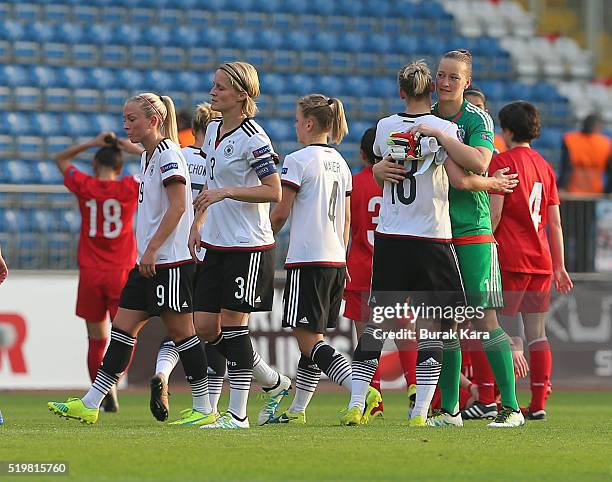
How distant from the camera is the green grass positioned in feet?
18.1

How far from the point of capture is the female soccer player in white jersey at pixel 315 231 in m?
8.16

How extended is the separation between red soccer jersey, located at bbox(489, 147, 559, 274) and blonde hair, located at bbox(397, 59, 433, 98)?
5.54ft

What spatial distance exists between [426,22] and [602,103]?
3152 mm

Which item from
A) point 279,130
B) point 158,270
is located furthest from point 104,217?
point 279,130

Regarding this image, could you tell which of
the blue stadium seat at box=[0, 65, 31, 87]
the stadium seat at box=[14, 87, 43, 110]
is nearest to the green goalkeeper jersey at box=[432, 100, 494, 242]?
the stadium seat at box=[14, 87, 43, 110]

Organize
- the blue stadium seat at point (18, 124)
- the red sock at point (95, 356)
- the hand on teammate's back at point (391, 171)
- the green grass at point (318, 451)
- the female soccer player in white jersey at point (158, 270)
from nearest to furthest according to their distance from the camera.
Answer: the green grass at point (318, 451)
the hand on teammate's back at point (391, 171)
the female soccer player in white jersey at point (158, 270)
the red sock at point (95, 356)
the blue stadium seat at point (18, 124)

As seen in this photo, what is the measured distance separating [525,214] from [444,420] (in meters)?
2.03

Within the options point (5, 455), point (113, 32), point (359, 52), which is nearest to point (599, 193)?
point (359, 52)

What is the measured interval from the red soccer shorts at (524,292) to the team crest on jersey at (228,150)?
8.29ft

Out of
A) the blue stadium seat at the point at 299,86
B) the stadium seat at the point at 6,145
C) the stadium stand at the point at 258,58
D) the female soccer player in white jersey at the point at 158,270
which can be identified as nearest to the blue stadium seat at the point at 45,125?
the stadium stand at the point at 258,58

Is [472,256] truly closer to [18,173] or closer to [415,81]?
[415,81]

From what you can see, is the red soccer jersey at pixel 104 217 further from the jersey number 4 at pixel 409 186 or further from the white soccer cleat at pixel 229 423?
the jersey number 4 at pixel 409 186

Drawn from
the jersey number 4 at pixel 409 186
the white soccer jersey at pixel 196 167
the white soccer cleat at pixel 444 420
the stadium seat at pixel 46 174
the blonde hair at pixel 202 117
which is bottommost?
the white soccer cleat at pixel 444 420

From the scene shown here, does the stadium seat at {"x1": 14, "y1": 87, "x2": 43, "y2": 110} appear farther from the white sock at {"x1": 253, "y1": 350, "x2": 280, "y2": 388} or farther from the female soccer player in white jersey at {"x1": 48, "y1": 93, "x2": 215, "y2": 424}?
the white sock at {"x1": 253, "y1": 350, "x2": 280, "y2": 388}
